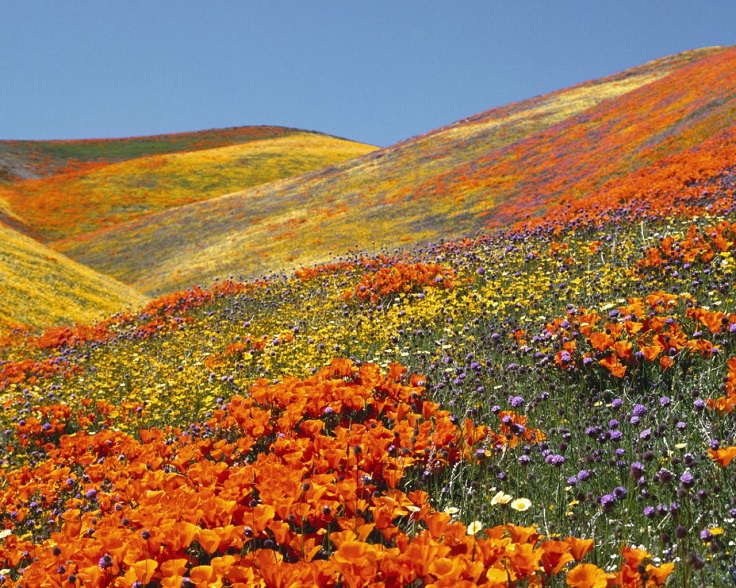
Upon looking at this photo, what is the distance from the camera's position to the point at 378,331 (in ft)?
29.8

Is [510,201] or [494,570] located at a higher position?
[510,201]

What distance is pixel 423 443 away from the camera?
4.19m

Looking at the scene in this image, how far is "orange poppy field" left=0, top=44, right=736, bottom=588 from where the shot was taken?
2.93 m

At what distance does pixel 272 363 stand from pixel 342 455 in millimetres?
4857

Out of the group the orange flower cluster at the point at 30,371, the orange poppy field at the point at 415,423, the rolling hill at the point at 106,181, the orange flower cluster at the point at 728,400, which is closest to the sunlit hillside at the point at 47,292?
the rolling hill at the point at 106,181

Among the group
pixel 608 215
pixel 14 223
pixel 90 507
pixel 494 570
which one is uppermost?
pixel 14 223

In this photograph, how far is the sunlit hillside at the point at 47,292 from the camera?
795 inches

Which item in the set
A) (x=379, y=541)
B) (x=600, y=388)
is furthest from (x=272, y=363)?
(x=379, y=541)

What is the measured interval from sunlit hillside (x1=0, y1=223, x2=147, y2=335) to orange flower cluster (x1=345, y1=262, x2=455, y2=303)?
1224 cm

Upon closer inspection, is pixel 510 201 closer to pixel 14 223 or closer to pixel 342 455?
pixel 342 455

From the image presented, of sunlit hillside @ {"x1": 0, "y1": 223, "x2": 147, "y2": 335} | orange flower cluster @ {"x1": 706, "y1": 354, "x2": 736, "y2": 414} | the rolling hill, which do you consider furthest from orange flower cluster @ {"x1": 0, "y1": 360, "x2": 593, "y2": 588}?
the rolling hill

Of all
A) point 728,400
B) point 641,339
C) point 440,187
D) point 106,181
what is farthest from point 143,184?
point 728,400

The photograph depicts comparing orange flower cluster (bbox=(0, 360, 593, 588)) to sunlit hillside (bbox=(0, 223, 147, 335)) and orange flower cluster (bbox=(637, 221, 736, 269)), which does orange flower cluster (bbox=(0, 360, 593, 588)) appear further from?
sunlit hillside (bbox=(0, 223, 147, 335))

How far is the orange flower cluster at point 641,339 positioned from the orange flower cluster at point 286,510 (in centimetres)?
147
